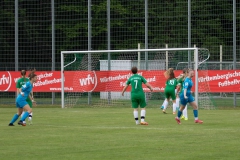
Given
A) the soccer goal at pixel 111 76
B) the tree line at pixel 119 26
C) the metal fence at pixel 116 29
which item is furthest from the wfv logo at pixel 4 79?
the tree line at pixel 119 26

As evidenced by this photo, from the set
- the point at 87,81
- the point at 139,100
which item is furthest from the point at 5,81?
the point at 139,100

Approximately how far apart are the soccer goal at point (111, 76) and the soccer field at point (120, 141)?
486 inches

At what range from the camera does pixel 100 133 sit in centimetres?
1817

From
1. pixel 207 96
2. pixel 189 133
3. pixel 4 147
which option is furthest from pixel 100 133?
pixel 207 96

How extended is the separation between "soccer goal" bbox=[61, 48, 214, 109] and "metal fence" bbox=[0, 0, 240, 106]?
1.02m

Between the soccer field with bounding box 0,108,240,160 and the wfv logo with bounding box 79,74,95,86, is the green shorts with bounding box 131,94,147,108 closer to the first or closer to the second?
the soccer field with bounding box 0,108,240,160

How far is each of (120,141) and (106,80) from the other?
19644mm

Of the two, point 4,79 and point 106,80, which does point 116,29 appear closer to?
point 106,80

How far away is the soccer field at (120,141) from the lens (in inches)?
509

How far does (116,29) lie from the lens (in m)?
39.1

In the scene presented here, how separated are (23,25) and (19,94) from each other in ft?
72.1

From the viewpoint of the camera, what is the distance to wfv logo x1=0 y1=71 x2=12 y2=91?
123ft

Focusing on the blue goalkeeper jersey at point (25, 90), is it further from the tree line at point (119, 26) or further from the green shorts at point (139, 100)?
the tree line at point (119, 26)

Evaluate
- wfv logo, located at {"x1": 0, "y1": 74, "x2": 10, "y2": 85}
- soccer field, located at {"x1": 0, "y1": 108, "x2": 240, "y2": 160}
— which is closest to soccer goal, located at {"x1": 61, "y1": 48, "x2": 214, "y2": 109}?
wfv logo, located at {"x1": 0, "y1": 74, "x2": 10, "y2": 85}
